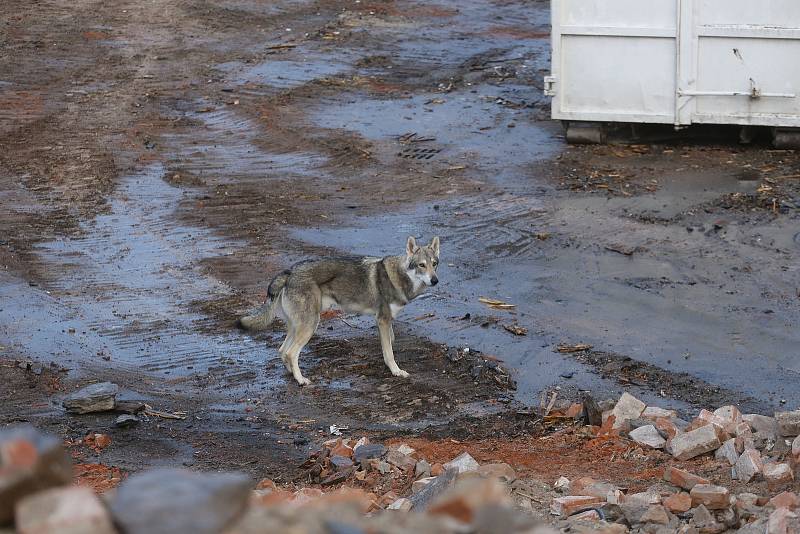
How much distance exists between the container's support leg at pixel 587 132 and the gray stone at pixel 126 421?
9.77 metres

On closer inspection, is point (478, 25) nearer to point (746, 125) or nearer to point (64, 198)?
point (746, 125)

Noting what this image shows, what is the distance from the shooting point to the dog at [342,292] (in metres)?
10.8

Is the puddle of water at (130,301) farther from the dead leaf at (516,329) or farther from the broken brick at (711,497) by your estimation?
the broken brick at (711,497)

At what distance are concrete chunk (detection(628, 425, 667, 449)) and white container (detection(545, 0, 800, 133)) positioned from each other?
8545 mm

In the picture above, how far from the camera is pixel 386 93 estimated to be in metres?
20.5

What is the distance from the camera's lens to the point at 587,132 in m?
17.6

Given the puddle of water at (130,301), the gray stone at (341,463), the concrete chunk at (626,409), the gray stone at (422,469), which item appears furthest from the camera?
the puddle of water at (130,301)

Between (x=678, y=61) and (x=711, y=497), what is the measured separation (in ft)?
33.0

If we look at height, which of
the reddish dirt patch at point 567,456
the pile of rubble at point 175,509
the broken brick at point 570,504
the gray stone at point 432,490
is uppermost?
the pile of rubble at point 175,509

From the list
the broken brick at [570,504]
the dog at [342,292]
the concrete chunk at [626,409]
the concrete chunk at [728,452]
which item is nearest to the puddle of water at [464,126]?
the dog at [342,292]

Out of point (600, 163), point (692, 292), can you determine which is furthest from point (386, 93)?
point (692, 292)

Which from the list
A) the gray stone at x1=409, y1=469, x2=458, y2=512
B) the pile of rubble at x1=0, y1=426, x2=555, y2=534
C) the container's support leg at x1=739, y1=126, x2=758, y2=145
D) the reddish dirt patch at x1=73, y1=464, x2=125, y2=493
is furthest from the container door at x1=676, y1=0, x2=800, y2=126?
the pile of rubble at x1=0, y1=426, x2=555, y2=534

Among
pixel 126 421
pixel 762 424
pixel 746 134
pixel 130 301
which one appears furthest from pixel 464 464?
pixel 746 134

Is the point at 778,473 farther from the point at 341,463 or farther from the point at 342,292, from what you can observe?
the point at 342,292
